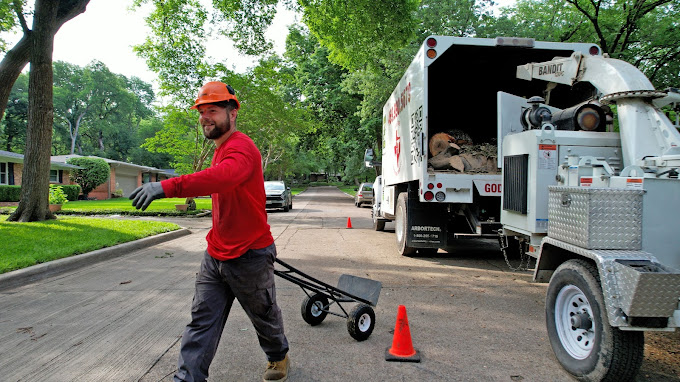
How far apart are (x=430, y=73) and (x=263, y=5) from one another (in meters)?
10.7

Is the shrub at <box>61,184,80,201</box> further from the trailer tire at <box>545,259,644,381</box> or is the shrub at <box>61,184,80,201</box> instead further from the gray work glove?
the trailer tire at <box>545,259,644,381</box>

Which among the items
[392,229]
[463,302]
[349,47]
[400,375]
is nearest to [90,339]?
[400,375]

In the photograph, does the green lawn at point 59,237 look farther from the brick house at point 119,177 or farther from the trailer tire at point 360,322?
the brick house at point 119,177

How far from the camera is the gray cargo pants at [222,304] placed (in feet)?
8.86

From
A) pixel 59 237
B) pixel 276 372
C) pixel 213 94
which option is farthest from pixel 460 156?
pixel 59 237

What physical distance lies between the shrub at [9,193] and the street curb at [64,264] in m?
19.5

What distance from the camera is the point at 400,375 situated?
10.9 ft

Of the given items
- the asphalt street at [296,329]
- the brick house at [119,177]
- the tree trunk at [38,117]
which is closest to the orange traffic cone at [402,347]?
the asphalt street at [296,329]

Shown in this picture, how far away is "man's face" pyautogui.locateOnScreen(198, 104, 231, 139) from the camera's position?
2830 millimetres

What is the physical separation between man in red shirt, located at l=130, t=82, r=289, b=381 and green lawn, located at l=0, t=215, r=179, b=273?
5.36 m

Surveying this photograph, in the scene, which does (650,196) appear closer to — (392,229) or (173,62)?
(392,229)

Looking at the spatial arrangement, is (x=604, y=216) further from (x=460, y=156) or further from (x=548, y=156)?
(x=460, y=156)

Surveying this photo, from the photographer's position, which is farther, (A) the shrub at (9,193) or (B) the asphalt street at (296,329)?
(A) the shrub at (9,193)

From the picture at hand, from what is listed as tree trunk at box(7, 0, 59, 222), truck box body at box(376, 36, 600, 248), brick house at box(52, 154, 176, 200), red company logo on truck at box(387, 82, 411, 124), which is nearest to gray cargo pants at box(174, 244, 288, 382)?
truck box body at box(376, 36, 600, 248)
